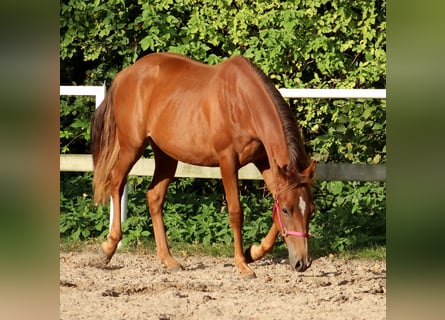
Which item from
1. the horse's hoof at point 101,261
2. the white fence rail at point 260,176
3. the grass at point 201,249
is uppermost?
the white fence rail at point 260,176

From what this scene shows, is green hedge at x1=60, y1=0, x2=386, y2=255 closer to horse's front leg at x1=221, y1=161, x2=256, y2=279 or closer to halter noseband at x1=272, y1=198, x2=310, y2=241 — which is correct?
horse's front leg at x1=221, y1=161, x2=256, y2=279

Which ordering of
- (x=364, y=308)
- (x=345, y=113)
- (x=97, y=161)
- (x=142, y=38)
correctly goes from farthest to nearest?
(x=142, y=38) < (x=345, y=113) < (x=97, y=161) < (x=364, y=308)

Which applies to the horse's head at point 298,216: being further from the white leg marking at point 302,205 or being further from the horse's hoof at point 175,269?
the horse's hoof at point 175,269

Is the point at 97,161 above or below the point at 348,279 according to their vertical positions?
above

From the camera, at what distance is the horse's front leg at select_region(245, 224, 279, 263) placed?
588 centimetres

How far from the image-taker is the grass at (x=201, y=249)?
7.02m

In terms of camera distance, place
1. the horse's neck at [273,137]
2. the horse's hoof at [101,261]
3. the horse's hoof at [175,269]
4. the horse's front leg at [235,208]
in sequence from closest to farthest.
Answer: the horse's neck at [273,137], the horse's front leg at [235,208], the horse's hoof at [175,269], the horse's hoof at [101,261]

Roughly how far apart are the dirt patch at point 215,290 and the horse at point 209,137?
248 millimetres

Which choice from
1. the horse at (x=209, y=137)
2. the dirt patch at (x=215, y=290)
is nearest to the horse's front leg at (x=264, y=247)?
the horse at (x=209, y=137)
